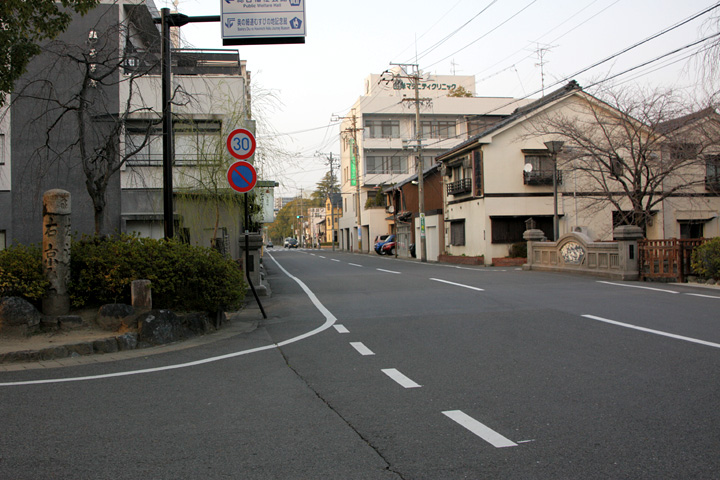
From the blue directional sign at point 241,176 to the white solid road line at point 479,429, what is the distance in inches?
274

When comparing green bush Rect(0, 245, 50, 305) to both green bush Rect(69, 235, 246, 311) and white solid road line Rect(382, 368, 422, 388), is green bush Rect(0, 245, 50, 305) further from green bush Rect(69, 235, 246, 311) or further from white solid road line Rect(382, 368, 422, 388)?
white solid road line Rect(382, 368, 422, 388)

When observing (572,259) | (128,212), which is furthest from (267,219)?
(572,259)

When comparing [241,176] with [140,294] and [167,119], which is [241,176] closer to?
[167,119]

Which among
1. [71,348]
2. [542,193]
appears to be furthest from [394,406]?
[542,193]

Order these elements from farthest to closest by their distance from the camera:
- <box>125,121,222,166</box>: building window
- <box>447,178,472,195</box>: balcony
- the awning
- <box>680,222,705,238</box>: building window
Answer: <box>447,178,472,195</box>: balcony
<box>680,222,705,238</box>: building window
the awning
<box>125,121,222,166</box>: building window

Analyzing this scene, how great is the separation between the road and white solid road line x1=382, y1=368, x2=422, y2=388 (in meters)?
0.04

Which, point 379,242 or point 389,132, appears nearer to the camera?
point 379,242

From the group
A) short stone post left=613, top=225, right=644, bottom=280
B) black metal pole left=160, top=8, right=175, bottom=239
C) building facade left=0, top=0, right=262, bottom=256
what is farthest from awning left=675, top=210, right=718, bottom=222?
black metal pole left=160, top=8, right=175, bottom=239

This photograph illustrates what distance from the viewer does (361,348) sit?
762cm

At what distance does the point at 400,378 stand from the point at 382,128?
6025 centimetres

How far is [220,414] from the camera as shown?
4.80 m

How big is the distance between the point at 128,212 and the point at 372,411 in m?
15.9

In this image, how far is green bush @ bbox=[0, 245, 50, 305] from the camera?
310 inches

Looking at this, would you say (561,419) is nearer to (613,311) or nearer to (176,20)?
(613,311)
